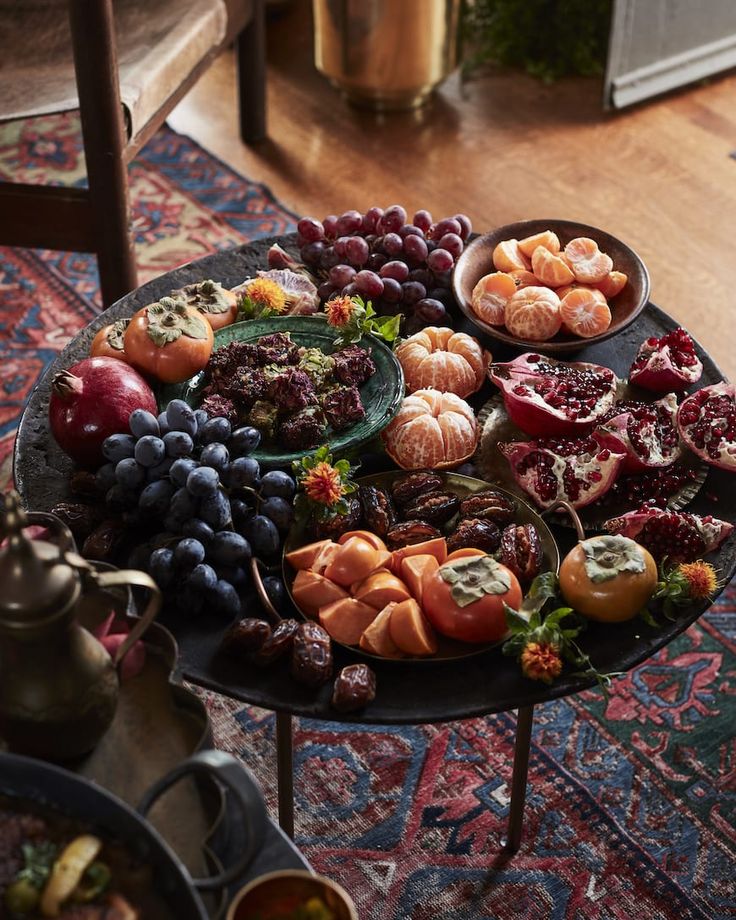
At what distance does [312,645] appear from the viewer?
1.33 m

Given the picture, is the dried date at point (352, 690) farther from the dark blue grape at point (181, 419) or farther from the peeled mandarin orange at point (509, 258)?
the peeled mandarin orange at point (509, 258)

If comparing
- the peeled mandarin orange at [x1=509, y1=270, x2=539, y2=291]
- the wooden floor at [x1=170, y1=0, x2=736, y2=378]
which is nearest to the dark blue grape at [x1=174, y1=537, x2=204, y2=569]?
the peeled mandarin orange at [x1=509, y1=270, x2=539, y2=291]

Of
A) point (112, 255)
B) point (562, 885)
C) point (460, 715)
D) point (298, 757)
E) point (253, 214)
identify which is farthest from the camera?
point (253, 214)

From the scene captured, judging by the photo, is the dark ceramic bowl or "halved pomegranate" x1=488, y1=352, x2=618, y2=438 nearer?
"halved pomegranate" x1=488, y1=352, x2=618, y2=438

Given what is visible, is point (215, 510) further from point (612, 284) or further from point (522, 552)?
point (612, 284)

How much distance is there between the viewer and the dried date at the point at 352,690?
4.24ft

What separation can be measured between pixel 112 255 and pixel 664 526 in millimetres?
1586

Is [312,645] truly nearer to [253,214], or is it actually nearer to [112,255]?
[112,255]

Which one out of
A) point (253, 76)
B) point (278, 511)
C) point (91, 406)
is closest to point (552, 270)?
point (278, 511)

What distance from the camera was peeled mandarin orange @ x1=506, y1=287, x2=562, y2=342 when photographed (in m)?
1.79

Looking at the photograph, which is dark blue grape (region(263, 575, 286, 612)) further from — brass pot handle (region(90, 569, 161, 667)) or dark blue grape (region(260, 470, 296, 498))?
brass pot handle (region(90, 569, 161, 667))

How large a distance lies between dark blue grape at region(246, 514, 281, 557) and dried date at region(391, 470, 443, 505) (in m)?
0.19

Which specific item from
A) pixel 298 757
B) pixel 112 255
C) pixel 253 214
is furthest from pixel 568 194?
pixel 298 757

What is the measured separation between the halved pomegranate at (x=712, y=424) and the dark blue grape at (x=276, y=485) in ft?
1.96
